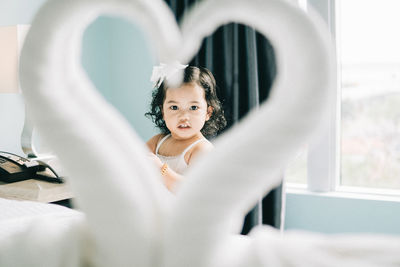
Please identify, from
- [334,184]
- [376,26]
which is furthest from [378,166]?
[376,26]

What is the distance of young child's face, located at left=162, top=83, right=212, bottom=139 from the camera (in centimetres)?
178

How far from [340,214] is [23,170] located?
1639 millimetres

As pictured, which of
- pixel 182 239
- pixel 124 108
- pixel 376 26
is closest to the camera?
pixel 182 239

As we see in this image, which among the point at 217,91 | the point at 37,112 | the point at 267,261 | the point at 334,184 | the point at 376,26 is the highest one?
the point at 376,26

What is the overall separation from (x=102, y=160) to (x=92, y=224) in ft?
0.18

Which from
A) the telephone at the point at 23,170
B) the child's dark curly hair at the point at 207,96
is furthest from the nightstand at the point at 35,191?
the child's dark curly hair at the point at 207,96

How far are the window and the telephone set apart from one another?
1.40 metres

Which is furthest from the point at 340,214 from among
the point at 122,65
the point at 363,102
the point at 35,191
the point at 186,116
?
the point at 122,65

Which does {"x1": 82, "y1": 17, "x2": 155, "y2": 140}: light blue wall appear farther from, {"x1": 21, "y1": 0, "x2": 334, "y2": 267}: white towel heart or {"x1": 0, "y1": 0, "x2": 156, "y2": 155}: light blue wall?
{"x1": 21, "y1": 0, "x2": 334, "y2": 267}: white towel heart

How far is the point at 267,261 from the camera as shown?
0.90 ft

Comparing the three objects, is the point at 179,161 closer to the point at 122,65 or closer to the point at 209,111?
the point at 209,111

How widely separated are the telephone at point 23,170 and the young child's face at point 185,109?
22.8 inches

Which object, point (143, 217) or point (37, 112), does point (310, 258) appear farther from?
point (37, 112)

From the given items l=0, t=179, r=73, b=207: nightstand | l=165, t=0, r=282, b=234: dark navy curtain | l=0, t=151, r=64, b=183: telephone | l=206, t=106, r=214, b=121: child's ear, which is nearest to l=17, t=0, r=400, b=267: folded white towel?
l=0, t=179, r=73, b=207: nightstand
